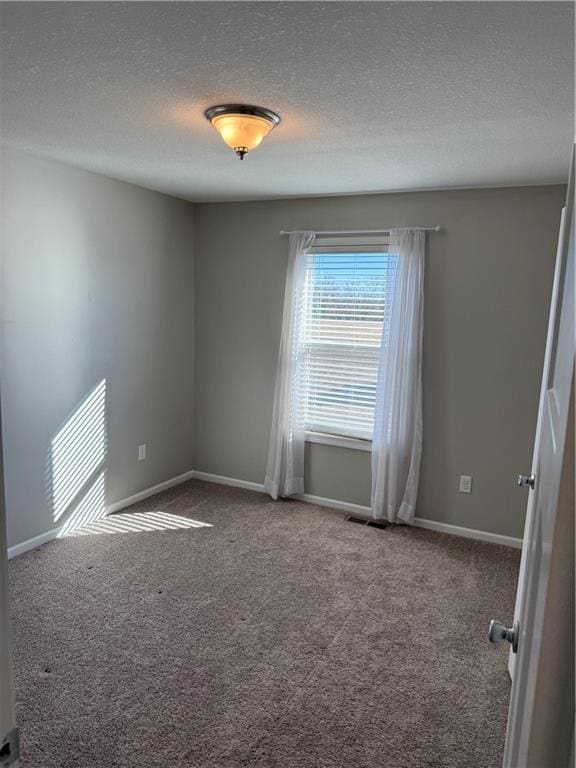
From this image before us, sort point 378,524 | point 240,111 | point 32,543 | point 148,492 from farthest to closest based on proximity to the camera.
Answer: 1. point 148,492
2. point 378,524
3. point 32,543
4. point 240,111

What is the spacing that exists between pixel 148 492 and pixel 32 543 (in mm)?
1086

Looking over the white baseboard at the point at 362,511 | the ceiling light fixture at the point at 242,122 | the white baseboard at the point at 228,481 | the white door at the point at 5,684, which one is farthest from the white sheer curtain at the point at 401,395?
the white door at the point at 5,684

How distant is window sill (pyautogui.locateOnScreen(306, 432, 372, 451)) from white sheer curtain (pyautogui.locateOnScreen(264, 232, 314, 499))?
88mm

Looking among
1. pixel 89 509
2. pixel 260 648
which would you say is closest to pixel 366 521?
pixel 260 648

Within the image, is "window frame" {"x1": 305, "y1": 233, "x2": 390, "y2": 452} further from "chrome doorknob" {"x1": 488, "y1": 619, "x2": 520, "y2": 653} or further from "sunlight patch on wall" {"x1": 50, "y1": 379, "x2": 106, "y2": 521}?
"chrome doorknob" {"x1": 488, "y1": 619, "x2": 520, "y2": 653}

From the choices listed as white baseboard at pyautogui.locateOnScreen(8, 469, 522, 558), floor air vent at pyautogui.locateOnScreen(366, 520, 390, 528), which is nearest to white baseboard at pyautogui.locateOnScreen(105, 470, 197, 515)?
white baseboard at pyautogui.locateOnScreen(8, 469, 522, 558)

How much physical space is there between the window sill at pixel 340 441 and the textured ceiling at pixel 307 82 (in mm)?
1940

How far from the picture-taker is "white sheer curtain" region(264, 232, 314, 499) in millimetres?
4234

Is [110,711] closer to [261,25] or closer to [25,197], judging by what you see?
[261,25]

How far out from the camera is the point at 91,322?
3.79 metres

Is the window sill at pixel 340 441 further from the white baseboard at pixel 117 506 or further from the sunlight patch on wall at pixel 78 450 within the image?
the sunlight patch on wall at pixel 78 450

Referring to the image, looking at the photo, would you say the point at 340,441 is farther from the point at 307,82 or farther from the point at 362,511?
the point at 307,82

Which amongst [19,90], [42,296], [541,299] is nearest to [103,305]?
[42,296]

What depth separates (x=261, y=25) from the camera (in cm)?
157
